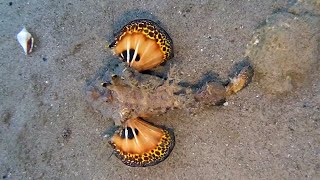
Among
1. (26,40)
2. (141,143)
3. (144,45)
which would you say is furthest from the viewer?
(26,40)

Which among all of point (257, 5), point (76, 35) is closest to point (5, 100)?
point (76, 35)

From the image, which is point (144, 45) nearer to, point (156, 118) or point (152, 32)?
point (152, 32)

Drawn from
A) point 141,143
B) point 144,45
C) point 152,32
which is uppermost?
point 152,32

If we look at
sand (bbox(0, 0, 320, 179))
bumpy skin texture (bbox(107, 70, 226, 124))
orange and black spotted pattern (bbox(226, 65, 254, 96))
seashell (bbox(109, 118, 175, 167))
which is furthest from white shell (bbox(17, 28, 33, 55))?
orange and black spotted pattern (bbox(226, 65, 254, 96))

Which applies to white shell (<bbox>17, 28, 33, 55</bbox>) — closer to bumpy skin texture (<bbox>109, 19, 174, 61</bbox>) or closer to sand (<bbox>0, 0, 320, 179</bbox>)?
sand (<bbox>0, 0, 320, 179</bbox>)

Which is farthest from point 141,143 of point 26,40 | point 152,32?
point 26,40

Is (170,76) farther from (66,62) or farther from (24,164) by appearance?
(24,164)

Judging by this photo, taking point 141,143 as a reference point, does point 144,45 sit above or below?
above
